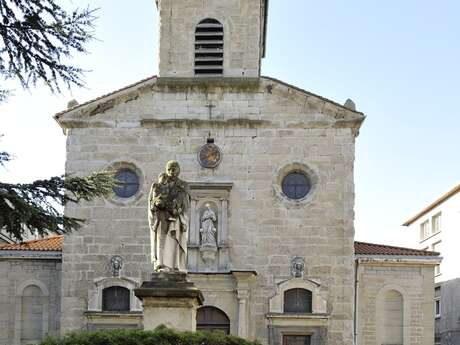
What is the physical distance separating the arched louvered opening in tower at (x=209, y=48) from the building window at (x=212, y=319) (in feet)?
21.5

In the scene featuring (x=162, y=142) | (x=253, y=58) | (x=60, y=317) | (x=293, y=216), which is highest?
(x=253, y=58)

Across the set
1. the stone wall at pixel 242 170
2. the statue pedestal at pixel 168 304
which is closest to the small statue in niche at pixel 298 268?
the stone wall at pixel 242 170

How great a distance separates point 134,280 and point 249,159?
4.38 m

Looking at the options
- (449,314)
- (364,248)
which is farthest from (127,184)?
(449,314)

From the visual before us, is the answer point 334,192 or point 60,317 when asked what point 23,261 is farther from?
point 334,192

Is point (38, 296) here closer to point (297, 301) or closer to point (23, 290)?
point (23, 290)

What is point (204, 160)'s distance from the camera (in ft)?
85.5

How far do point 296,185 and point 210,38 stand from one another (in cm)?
488

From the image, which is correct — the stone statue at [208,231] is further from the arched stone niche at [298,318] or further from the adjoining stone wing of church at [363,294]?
the adjoining stone wing of church at [363,294]

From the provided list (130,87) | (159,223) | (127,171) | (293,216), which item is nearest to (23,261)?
(127,171)

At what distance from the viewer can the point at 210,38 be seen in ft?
90.2

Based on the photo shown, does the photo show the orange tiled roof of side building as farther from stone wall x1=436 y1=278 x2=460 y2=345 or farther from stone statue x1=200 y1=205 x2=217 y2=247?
stone wall x1=436 y1=278 x2=460 y2=345

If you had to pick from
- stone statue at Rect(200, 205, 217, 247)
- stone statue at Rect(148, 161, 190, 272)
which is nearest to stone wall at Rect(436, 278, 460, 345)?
stone statue at Rect(200, 205, 217, 247)

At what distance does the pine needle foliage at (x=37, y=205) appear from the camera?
12.3 m
